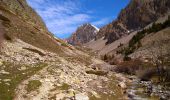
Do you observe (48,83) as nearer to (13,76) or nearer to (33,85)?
(33,85)

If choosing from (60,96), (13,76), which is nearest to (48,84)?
(60,96)

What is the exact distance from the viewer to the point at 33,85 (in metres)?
34.3

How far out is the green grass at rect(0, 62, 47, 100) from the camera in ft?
103

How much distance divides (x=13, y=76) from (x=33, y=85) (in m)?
3.78

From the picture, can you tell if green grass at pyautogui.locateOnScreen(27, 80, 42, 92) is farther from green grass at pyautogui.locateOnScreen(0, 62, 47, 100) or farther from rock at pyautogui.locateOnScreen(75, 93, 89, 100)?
rock at pyautogui.locateOnScreen(75, 93, 89, 100)

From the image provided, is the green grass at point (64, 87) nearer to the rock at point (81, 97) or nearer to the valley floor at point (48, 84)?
the valley floor at point (48, 84)

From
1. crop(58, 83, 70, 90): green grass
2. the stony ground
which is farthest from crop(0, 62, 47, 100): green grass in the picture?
crop(58, 83, 70, 90): green grass

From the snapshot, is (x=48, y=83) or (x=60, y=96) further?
(x=48, y=83)

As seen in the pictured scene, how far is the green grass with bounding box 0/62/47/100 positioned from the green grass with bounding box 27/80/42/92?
4.76 ft

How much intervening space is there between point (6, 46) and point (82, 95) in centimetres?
2474

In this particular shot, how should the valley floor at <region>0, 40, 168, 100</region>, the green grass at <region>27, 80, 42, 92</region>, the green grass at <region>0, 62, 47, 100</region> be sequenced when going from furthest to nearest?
the green grass at <region>27, 80, 42, 92</region>
the valley floor at <region>0, 40, 168, 100</region>
the green grass at <region>0, 62, 47, 100</region>

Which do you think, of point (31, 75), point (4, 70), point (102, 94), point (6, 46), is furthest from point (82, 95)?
point (6, 46)

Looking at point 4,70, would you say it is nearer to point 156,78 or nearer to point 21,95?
point 21,95

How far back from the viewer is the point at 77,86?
3591cm
